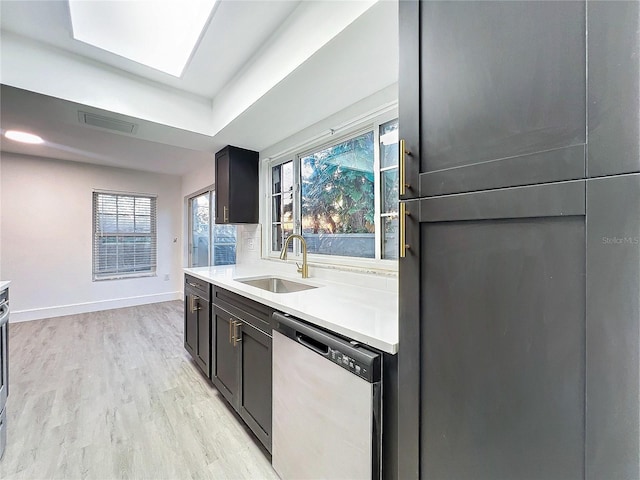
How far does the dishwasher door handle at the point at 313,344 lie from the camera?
111 cm

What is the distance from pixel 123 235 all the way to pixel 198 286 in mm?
3442

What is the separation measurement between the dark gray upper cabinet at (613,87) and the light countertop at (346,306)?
0.70 meters

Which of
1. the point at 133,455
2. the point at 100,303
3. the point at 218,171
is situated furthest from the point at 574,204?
the point at 100,303

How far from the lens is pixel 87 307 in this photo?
14.6ft

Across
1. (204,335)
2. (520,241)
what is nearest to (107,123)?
(204,335)

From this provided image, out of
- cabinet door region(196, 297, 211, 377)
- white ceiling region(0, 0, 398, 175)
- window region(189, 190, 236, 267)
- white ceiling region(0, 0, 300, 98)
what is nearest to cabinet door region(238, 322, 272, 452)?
cabinet door region(196, 297, 211, 377)

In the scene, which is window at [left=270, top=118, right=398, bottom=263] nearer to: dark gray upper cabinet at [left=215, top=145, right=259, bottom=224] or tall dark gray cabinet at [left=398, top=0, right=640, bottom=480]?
dark gray upper cabinet at [left=215, top=145, right=259, bottom=224]

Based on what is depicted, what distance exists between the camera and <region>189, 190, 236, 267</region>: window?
14.2 feet

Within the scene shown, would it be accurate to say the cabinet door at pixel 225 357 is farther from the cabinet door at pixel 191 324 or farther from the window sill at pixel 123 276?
the window sill at pixel 123 276

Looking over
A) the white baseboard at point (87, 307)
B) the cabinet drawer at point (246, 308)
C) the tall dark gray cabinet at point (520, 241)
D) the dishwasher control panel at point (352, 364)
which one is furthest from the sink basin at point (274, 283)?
the white baseboard at point (87, 307)

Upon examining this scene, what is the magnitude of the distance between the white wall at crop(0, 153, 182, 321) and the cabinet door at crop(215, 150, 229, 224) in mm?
2764

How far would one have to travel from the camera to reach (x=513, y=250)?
628 millimetres

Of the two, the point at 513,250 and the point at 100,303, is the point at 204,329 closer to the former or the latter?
the point at 513,250

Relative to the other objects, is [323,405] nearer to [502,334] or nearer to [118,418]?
[502,334]
